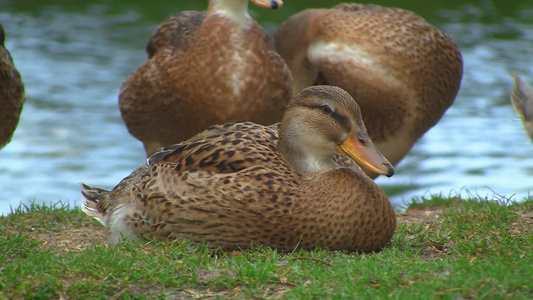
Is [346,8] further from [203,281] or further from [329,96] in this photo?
[203,281]

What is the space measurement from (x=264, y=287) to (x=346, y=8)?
4323mm

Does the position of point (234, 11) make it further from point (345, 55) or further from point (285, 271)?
point (285, 271)

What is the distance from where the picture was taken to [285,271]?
14.4ft

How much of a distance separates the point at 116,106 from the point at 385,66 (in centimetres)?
582

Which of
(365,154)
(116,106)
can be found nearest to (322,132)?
(365,154)

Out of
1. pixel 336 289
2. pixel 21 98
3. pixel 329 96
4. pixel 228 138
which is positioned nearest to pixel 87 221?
pixel 21 98

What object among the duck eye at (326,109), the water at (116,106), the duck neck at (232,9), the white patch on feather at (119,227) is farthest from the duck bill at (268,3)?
the water at (116,106)

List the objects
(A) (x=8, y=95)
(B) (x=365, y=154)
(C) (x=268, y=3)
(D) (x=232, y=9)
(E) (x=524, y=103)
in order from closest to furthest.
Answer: (B) (x=365, y=154) → (A) (x=8, y=95) → (C) (x=268, y=3) → (D) (x=232, y=9) → (E) (x=524, y=103)

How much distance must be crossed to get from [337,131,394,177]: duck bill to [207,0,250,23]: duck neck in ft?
7.11

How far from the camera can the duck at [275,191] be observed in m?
4.87

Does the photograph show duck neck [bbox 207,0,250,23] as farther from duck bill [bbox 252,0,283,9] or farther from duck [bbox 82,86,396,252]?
duck [bbox 82,86,396,252]

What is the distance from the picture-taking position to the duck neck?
699cm

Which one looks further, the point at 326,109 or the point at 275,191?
the point at 326,109

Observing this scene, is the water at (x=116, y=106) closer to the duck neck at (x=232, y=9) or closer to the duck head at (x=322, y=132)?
the duck neck at (x=232, y=9)
